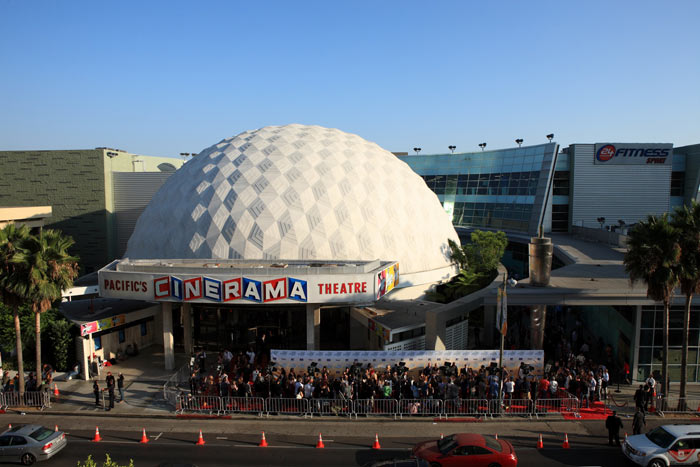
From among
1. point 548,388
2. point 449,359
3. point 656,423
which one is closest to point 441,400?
point 449,359

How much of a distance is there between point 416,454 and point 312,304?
1175 centimetres

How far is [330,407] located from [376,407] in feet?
6.26

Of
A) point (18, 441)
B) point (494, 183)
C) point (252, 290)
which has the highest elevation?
point (494, 183)

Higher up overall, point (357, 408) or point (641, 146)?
point (641, 146)

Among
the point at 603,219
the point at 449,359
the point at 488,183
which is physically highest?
the point at 488,183

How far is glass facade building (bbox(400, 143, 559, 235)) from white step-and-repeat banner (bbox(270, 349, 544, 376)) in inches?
1181

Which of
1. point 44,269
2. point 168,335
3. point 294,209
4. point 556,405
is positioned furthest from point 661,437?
point 44,269

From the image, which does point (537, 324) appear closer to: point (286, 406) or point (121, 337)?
point (286, 406)

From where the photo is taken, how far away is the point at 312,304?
25516 millimetres

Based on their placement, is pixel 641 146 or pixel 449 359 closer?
pixel 449 359

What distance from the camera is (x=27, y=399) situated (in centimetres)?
2145

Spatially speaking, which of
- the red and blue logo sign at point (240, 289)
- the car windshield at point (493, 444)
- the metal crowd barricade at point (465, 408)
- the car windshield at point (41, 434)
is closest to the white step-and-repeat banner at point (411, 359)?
the metal crowd barricade at point (465, 408)

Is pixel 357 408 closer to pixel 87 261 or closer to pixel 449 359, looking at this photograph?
pixel 449 359

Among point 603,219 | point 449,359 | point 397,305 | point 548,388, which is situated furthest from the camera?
point 603,219
